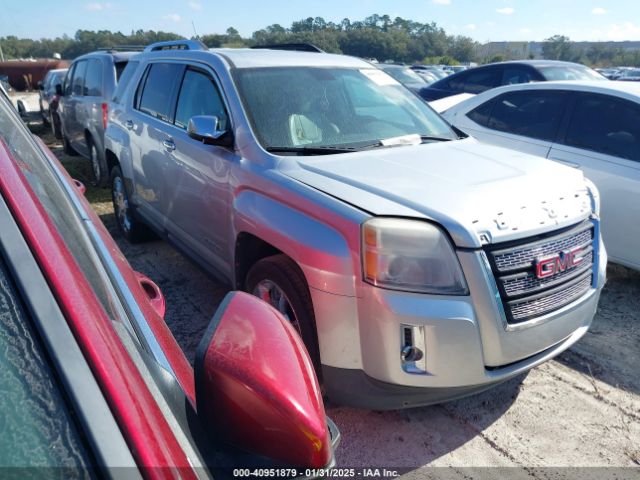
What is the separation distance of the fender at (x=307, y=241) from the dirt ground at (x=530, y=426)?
88 centimetres

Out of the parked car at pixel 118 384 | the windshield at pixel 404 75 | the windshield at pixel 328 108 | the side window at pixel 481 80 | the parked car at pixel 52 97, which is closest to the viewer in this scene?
the parked car at pixel 118 384

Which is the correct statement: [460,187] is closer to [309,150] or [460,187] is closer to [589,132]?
[309,150]

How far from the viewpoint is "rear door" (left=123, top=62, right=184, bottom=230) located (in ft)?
13.5

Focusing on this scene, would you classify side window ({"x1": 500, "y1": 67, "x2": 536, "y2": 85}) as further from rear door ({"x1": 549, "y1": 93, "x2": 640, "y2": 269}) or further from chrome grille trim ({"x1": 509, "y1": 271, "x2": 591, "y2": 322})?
chrome grille trim ({"x1": 509, "y1": 271, "x2": 591, "y2": 322})

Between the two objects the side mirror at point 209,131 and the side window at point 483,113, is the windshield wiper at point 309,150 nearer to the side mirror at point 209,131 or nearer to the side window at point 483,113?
the side mirror at point 209,131

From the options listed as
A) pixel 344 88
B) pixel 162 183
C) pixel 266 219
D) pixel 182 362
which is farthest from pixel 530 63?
pixel 182 362

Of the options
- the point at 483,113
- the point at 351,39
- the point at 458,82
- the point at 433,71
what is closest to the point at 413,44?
the point at 351,39

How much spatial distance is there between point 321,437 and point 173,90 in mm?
3721

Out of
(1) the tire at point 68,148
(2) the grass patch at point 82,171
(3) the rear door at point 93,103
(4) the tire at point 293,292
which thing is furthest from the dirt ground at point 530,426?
(1) the tire at point 68,148

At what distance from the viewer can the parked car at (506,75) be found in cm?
833

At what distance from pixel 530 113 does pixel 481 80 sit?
4.73 m

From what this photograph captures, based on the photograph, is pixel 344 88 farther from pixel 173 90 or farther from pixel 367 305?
pixel 367 305

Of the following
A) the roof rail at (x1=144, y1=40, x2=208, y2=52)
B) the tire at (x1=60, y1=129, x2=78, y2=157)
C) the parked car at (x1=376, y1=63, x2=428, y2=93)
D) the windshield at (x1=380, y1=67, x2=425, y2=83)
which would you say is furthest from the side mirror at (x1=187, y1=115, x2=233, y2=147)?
the windshield at (x1=380, y1=67, x2=425, y2=83)

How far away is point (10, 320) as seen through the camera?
823mm
